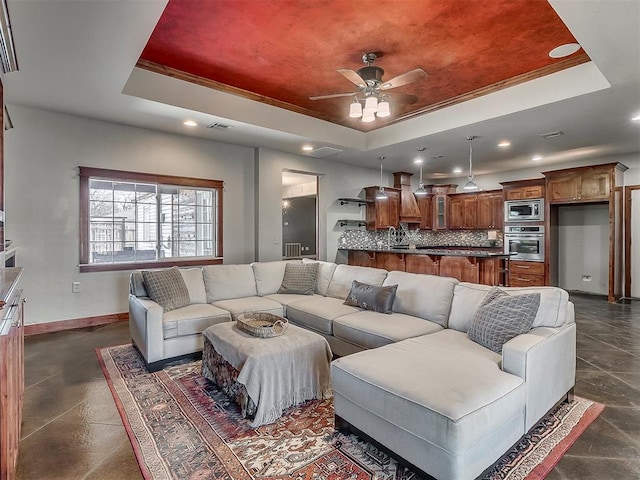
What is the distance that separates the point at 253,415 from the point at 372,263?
4867 mm

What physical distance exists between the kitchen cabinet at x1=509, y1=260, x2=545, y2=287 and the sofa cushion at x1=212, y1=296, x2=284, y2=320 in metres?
5.64

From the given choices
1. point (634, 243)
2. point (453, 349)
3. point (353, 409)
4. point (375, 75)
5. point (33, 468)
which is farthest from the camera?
point (634, 243)

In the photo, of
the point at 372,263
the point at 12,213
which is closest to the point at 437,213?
the point at 372,263

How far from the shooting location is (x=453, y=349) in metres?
2.29

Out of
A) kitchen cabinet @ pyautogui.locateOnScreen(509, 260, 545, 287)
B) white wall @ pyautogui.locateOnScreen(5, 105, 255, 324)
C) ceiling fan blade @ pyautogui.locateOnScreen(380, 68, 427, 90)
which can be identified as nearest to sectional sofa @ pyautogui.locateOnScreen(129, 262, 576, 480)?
white wall @ pyautogui.locateOnScreen(5, 105, 255, 324)

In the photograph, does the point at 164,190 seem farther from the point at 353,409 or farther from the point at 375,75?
the point at 353,409

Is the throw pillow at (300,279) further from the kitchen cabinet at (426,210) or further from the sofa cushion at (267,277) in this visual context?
the kitchen cabinet at (426,210)

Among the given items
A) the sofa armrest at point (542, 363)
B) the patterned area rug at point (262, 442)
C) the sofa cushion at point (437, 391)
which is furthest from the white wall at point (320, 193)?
the sofa armrest at point (542, 363)

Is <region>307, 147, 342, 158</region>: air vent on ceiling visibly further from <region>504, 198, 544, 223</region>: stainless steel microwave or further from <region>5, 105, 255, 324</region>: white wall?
<region>504, 198, 544, 223</region>: stainless steel microwave

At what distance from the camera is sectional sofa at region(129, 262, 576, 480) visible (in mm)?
1642

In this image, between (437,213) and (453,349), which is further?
(437,213)

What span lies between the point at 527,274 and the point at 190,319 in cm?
668

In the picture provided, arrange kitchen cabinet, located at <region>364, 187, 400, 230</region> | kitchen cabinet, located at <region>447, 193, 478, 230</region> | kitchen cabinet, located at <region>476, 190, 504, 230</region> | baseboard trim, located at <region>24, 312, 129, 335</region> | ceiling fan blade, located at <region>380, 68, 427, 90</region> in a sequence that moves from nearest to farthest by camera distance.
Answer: ceiling fan blade, located at <region>380, 68, 427, 90</region> → baseboard trim, located at <region>24, 312, 129, 335</region> → kitchen cabinet, located at <region>364, 187, 400, 230</region> → kitchen cabinet, located at <region>476, 190, 504, 230</region> → kitchen cabinet, located at <region>447, 193, 478, 230</region>

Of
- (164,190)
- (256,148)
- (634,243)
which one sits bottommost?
(634,243)
